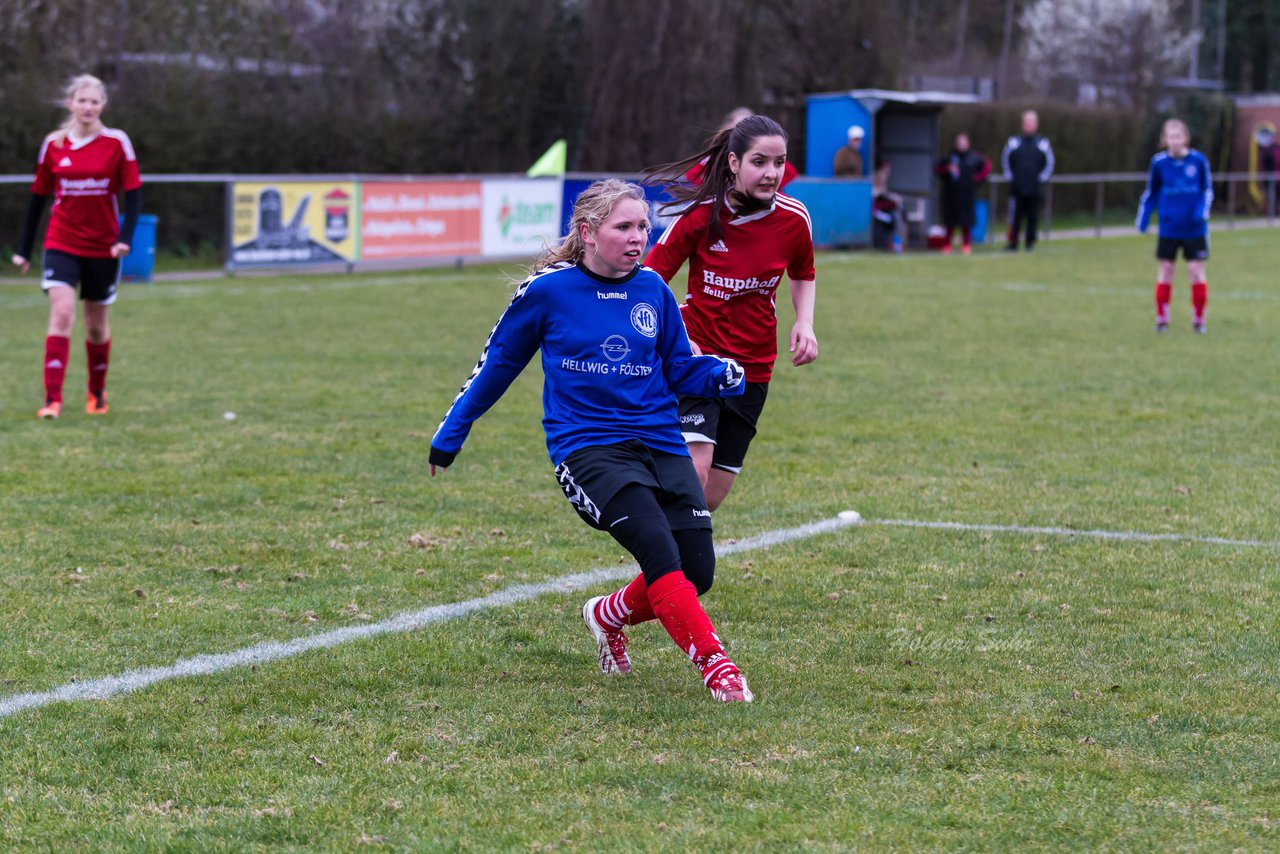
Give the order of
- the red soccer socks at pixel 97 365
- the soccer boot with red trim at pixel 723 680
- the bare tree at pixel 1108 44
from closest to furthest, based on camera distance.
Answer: the soccer boot with red trim at pixel 723 680
the red soccer socks at pixel 97 365
the bare tree at pixel 1108 44

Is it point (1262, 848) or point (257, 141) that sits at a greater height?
point (257, 141)


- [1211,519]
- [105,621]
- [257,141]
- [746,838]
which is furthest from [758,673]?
[257,141]

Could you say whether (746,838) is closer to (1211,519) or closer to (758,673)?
(758,673)

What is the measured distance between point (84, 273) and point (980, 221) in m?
22.2

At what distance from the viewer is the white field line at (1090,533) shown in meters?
7.09

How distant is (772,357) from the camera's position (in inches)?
245

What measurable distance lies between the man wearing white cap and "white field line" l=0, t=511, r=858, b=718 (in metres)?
20.9

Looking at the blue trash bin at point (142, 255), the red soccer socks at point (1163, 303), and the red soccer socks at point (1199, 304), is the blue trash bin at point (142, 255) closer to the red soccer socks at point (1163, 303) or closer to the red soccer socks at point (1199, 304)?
the red soccer socks at point (1163, 303)

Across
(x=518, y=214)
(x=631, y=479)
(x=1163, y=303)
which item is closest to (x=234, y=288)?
(x=518, y=214)

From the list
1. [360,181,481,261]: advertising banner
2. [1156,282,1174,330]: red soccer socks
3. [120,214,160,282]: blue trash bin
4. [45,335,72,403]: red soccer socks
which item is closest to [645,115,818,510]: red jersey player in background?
[45,335,72,403]: red soccer socks

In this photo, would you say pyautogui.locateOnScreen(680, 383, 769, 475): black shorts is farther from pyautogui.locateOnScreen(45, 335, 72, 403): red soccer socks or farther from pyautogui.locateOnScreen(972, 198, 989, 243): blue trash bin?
pyautogui.locateOnScreen(972, 198, 989, 243): blue trash bin

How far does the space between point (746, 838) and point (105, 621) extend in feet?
9.49

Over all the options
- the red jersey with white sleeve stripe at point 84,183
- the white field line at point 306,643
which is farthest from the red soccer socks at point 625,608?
the red jersey with white sleeve stripe at point 84,183

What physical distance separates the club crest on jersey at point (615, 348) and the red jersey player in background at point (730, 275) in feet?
2.51
